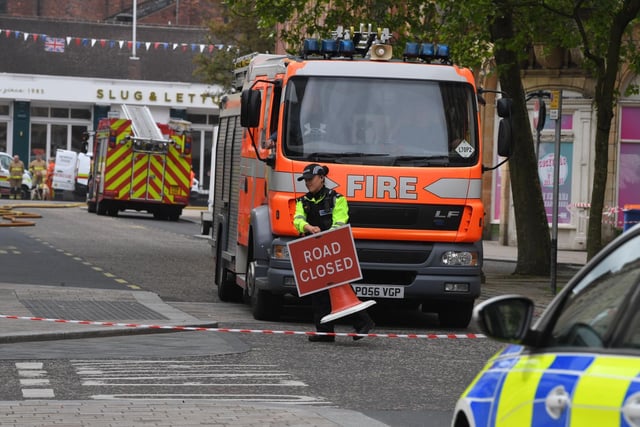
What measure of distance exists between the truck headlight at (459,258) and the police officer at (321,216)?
1577 mm

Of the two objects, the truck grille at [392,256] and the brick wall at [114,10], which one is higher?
the brick wall at [114,10]

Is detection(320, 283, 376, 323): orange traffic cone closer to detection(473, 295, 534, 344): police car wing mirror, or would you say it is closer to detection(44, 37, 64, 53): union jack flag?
detection(473, 295, 534, 344): police car wing mirror

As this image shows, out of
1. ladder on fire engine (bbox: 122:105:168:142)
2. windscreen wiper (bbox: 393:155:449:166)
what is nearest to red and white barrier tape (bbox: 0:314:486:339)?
windscreen wiper (bbox: 393:155:449:166)

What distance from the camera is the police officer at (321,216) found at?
46.1 feet

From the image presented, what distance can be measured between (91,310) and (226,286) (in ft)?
9.36

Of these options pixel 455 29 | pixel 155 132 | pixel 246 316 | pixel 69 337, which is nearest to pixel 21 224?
pixel 155 132

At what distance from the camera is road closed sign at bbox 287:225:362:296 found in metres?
14.1

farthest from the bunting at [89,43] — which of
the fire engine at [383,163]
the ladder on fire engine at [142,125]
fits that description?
the fire engine at [383,163]

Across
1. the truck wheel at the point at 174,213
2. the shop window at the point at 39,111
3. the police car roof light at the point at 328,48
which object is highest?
the police car roof light at the point at 328,48

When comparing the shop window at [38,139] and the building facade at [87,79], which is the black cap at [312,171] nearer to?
the building facade at [87,79]

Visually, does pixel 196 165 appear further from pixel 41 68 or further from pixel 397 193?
pixel 397 193

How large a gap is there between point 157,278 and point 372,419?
1362cm

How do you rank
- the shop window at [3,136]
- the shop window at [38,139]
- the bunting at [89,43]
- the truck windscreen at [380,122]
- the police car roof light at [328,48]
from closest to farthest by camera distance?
1. the truck windscreen at [380,122]
2. the police car roof light at [328,48]
3. the shop window at [3,136]
4. the bunting at [89,43]
5. the shop window at [38,139]

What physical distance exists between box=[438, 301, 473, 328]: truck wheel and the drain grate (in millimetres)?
3054
